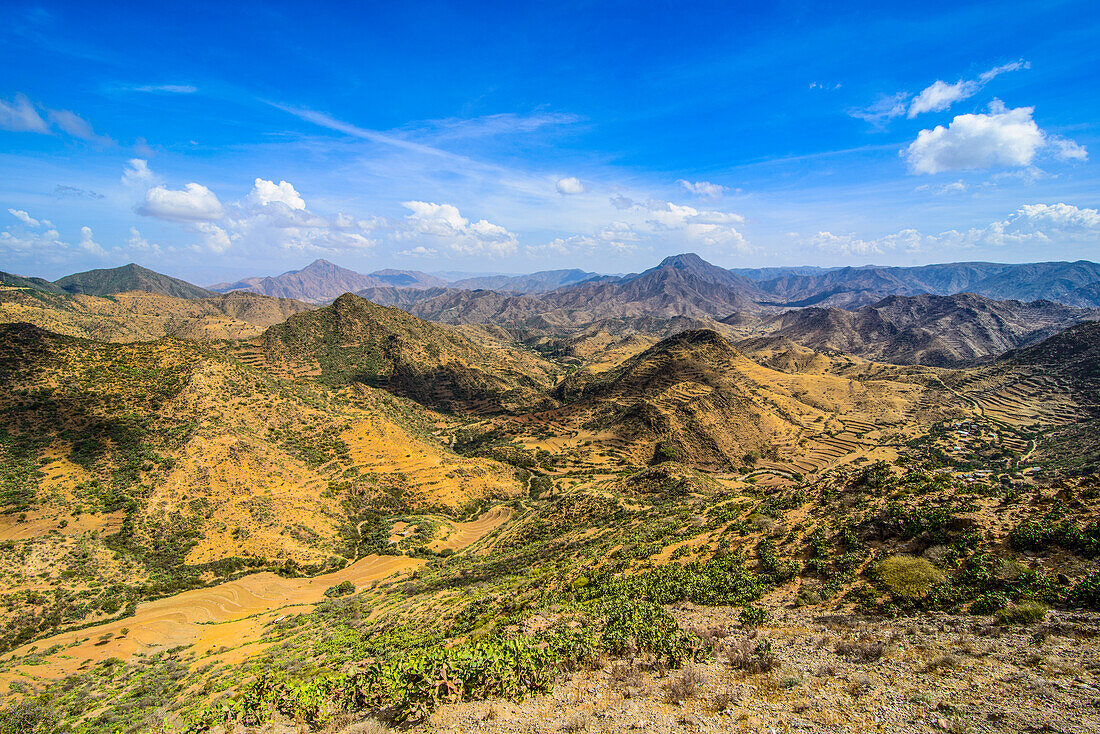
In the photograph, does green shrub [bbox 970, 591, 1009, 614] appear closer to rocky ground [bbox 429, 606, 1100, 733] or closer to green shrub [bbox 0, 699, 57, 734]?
rocky ground [bbox 429, 606, 1100, 733]

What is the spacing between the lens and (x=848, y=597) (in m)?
18.6

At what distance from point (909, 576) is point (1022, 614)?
4.26 meters

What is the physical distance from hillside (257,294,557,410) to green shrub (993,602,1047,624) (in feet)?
479

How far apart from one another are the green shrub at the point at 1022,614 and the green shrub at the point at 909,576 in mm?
2710

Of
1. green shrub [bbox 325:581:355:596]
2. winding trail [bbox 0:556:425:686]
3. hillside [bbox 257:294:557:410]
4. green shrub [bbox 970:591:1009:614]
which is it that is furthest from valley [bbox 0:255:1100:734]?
hillside [bbox 257:294:557:410]

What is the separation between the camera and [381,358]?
159 meters

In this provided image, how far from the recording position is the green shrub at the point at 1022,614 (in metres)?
13.6

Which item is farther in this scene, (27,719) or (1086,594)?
(27,719)

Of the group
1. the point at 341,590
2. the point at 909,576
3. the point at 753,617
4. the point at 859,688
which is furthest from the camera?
the point at 341,590

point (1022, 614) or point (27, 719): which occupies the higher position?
point (1022, 614)

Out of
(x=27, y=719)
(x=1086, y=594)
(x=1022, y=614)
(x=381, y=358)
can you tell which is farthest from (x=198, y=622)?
(x=381, y=358)

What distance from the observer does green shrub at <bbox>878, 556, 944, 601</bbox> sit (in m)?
17.1

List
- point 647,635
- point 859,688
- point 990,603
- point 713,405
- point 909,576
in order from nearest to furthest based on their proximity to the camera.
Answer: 1. point 859,688
2. point 990,603
3. point 647,635
4. point 909,576
5. point 713,405

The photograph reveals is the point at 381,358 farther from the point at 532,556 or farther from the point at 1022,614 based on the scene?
the point at 1022,614
